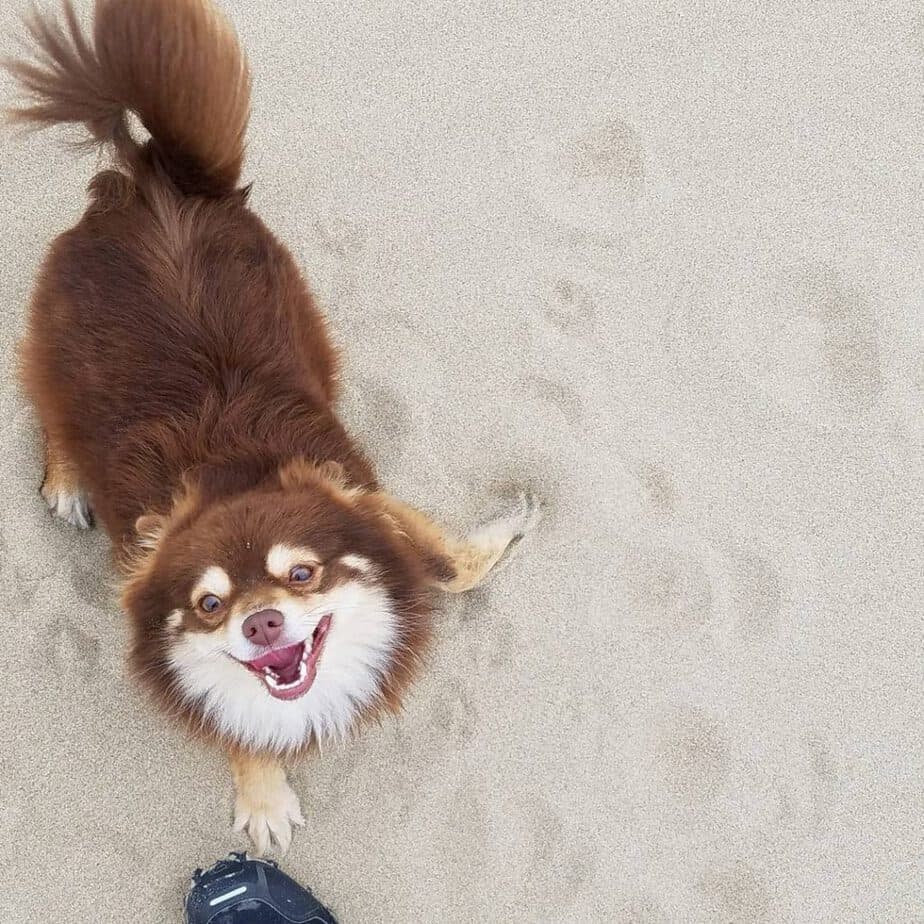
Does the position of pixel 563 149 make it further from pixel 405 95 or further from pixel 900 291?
pixel 900 291

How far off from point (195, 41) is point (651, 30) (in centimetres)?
164

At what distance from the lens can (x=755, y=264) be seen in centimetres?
287

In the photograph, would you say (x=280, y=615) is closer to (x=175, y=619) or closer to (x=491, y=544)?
(x=175, y=619)

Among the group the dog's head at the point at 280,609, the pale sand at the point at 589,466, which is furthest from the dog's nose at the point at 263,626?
the pale sand at the point at 589,466

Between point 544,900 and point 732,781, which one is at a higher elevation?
point 732,781

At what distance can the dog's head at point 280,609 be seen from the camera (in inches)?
70.7

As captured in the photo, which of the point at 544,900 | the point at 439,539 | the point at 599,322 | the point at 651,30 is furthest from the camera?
the point at 651,30

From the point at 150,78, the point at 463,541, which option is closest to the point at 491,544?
the point at 463,541

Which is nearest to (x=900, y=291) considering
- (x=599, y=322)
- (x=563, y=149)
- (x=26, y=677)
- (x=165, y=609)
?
(x=599, y=322)

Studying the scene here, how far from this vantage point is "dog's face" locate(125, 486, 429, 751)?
70.6 inches

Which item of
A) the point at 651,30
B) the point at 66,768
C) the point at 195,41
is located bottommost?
the point at 66,768

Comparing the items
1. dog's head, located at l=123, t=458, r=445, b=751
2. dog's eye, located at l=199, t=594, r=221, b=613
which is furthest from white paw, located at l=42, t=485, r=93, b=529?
dog's eye, located at l=199, t=594, r=221, b=613

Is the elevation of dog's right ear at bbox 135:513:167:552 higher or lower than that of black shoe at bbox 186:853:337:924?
higher

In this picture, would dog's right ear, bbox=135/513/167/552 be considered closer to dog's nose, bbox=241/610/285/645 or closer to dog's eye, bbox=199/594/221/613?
dog's eye, bbox=199/594/221/613
